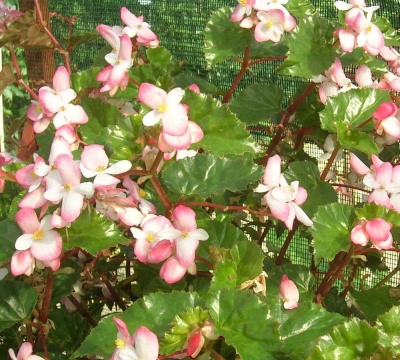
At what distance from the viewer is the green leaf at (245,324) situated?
60cm

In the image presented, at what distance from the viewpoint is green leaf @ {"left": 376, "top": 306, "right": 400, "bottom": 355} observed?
0.60 meters

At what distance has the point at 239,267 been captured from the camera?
738mm

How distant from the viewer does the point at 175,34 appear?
6.22ft

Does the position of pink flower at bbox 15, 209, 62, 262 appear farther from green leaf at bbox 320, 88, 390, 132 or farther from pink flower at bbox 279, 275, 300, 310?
green leaf at bbox 320, 88, 390, 132

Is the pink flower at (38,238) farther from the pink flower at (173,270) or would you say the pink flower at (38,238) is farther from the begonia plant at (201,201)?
the pink flower at (173,270)

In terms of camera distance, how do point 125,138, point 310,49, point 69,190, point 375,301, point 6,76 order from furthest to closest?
point 6,76 < point 310,49 < point 375,301 < point 125,138 < point 69,190

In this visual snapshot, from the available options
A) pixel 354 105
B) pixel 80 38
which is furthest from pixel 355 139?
pixel 80 38

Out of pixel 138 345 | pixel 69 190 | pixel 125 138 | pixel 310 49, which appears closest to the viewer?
pixel 138 345

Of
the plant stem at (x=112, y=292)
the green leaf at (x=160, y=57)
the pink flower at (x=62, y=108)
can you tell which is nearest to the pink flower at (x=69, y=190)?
the pink flower at (x=62, y=108)

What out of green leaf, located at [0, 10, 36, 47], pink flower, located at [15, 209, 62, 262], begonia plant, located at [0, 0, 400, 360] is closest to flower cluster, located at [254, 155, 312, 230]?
begonia plant, located at [0, 0, 400, 360]

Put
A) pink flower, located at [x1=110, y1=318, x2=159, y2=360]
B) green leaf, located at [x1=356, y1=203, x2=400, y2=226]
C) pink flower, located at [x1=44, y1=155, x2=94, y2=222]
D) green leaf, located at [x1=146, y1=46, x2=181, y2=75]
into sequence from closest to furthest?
pink flower, located at [x1=110, y1=318, x2=159, y2=360]
pink flower, located at [x1=44, y1=155, x2=94, y2=222]
green leaf, located at [x1=356, y1=203, x2=400, y2=226]
green leaf, located at [x1=146, y1=46, x2=181, y2=75]

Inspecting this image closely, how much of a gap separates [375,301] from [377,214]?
165 mm

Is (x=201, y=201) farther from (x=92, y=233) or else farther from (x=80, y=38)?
(x=80, y=38)

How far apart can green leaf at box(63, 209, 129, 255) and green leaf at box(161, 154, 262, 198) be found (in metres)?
0.08
